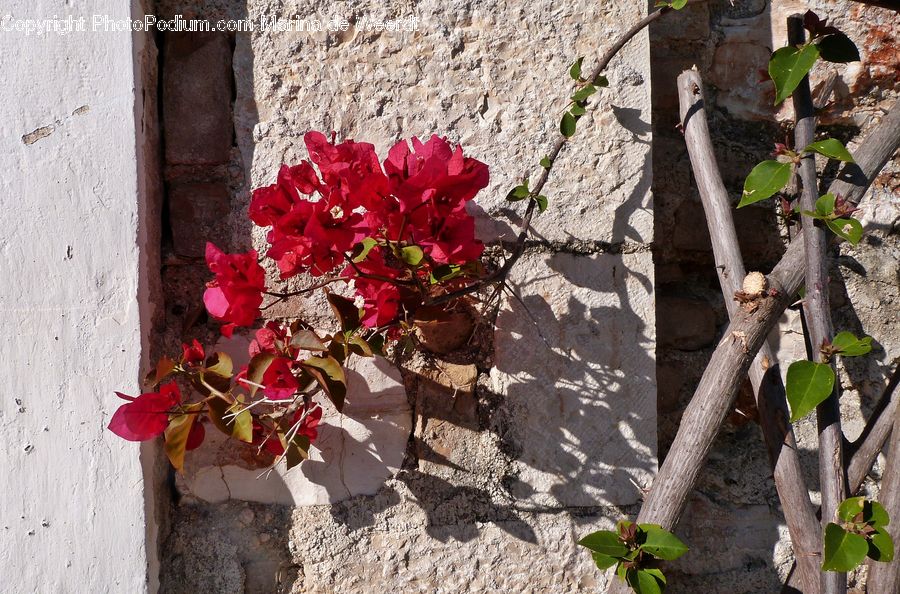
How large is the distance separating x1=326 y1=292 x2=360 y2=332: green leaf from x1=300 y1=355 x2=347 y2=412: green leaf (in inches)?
2.0

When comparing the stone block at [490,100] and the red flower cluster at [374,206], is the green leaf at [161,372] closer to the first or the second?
the red flower cluster at [374,206]

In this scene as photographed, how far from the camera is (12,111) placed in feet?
2.95

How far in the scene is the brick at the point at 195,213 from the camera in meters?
1.00

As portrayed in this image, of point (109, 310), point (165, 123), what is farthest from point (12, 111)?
point (109, 310)

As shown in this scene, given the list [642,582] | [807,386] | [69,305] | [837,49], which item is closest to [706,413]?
[807,386]

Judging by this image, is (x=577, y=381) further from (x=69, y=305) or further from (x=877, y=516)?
(x=69, y=305)

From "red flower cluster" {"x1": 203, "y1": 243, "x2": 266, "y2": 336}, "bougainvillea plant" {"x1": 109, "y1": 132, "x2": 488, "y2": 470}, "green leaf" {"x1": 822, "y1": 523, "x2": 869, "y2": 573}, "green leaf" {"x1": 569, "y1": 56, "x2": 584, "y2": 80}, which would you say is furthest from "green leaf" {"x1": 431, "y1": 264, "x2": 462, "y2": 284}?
"green leaf" {"x1": 822, "y1": 523, "x2": 869, "y2": 573}

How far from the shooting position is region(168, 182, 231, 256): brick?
1.00m

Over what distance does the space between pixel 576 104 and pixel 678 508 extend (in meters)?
0.57

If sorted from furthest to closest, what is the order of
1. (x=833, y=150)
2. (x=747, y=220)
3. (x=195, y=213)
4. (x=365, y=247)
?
(x=747, y=220), (x=195, y=213), (x=833, y=150), (x=365, y=247)

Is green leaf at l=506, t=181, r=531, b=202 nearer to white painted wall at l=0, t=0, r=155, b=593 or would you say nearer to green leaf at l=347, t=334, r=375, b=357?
green leaf at l=347, t=334, r=375, b=357

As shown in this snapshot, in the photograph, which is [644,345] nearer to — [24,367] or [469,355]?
[469,355]

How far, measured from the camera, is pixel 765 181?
0.91m

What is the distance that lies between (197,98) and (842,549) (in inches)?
41.7
